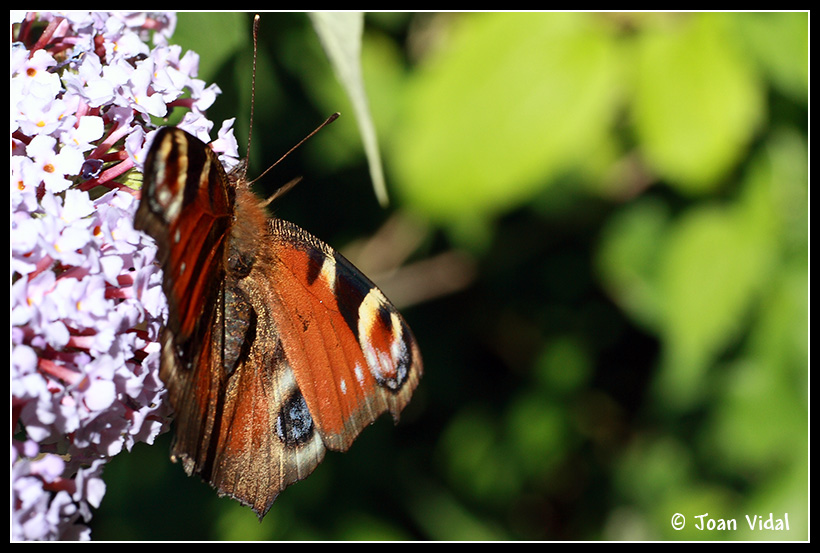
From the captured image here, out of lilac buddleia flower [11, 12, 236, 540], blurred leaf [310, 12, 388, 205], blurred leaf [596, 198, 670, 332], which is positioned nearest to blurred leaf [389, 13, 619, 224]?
blurred leaf [310, 12, 388, 205]

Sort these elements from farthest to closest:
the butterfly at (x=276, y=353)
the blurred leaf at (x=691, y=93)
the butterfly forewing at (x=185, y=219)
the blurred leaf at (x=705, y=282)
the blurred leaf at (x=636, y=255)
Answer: the blurred leaf at (x=636, y=255), the blurred leaf at (x=705, y=282), the blurred leaf at (x=691, y=93), the butterfly at (x=276, y=353), the butterfly forewing at (x=185, y=219)

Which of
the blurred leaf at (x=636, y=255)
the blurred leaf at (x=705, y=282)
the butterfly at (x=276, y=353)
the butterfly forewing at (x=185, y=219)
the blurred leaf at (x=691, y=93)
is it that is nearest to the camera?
the butterfly forewing at (x=185, y=219)

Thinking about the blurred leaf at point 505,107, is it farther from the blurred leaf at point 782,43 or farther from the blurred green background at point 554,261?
the blurred leaf at point 782,43

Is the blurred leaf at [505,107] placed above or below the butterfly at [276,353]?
above

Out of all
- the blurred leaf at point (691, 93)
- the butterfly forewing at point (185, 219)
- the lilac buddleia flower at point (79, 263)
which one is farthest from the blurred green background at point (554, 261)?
the butterfly forewing at point (185, 219)

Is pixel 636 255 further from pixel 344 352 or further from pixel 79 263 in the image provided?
pixel 79 263

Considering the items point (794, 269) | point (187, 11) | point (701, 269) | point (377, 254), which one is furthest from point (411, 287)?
point (187, 11)

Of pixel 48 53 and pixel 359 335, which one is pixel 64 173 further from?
pixel 359 335
